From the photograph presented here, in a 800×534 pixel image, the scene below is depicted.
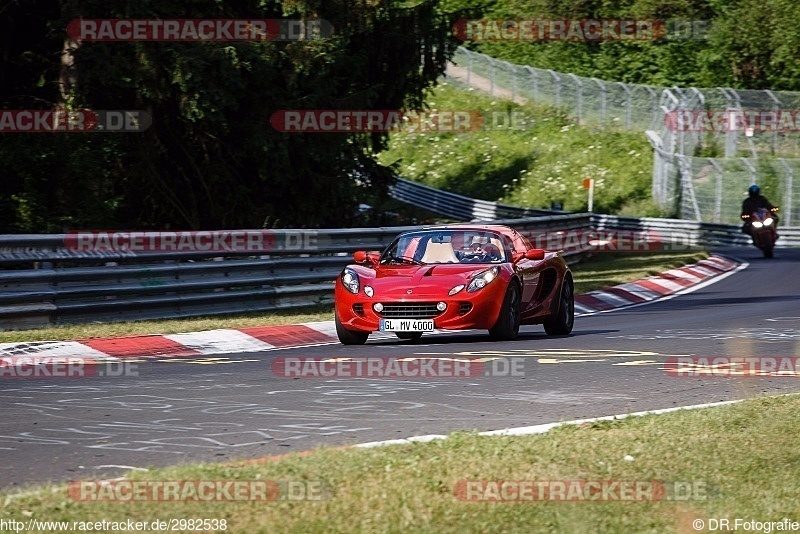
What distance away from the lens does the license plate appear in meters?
13.9

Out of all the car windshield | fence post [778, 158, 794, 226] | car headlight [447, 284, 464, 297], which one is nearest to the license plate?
car headlight [447, 284, 464, 297]

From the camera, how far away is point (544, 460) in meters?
6.54

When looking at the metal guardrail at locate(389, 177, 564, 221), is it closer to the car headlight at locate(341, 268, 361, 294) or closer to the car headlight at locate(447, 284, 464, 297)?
the car headlight at locate(341, 268, 361, 294)

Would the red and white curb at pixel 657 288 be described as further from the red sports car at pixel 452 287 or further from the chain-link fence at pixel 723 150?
the chain-link fence at pixel 723 150

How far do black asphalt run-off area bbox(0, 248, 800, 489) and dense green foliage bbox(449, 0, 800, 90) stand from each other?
1863 inches

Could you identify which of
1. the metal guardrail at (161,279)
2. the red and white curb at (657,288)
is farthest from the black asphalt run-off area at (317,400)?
the red and white curb at (657,288)

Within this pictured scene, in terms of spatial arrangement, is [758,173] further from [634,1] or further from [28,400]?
[28,400]

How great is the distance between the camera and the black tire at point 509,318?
Answer: 46.6 feet

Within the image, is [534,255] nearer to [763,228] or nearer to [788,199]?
[763,228]

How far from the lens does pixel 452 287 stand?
13.9m

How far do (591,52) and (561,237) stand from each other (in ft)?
121

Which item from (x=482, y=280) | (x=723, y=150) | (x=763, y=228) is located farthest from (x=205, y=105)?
(x=723, y=150)

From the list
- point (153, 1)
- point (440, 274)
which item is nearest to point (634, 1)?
point (153, 1)

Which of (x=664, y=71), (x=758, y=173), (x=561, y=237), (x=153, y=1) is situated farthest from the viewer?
(x=664, y=71)
